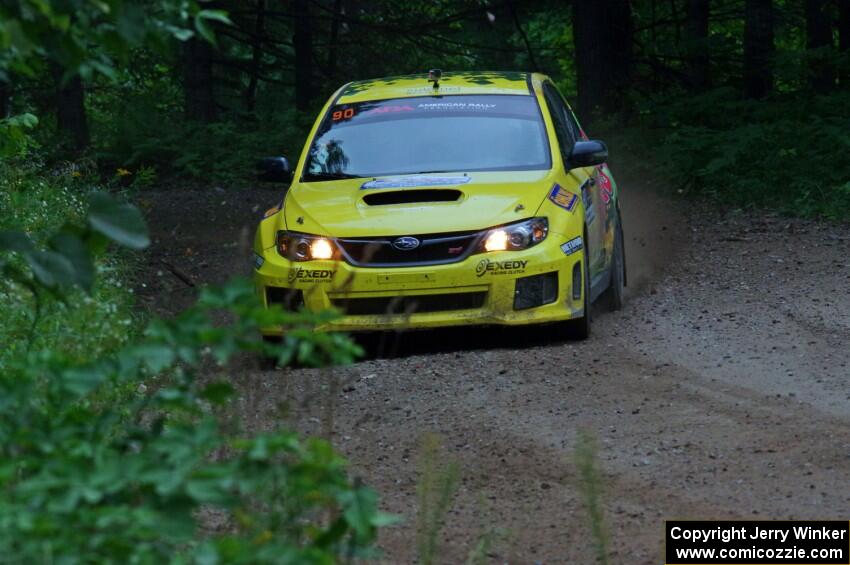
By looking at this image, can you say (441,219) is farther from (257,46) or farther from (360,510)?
(257,46)

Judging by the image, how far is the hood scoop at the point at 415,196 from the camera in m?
9.58

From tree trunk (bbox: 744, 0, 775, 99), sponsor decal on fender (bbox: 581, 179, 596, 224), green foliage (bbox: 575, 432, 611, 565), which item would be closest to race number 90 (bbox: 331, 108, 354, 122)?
sponsor decal on fender (bbox: 581, 179, 596, 224)

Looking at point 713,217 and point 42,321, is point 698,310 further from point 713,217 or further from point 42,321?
point 713,217

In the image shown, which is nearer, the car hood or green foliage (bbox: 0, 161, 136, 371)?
green foliage (bbox: 0, 161, 136, 371)

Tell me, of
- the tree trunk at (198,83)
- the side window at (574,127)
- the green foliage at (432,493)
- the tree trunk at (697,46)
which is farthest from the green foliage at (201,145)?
the green foliage at (432,493)

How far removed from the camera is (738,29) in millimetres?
31281

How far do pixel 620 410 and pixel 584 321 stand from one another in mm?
2013

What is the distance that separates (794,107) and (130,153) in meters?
10.4

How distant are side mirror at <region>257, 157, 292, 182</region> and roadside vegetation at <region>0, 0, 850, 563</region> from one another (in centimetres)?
116

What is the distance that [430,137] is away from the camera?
411 inches

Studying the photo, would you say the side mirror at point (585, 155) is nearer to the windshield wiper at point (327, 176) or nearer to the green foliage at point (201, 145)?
the windshield wiper at point (327, 176)

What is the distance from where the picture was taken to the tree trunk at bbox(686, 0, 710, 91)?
21.9m

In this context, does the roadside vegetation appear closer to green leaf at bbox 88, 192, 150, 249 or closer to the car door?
green leaf at bbox 88, 192, 150, 249

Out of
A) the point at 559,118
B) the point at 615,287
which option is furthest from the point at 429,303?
the point at 559,118
